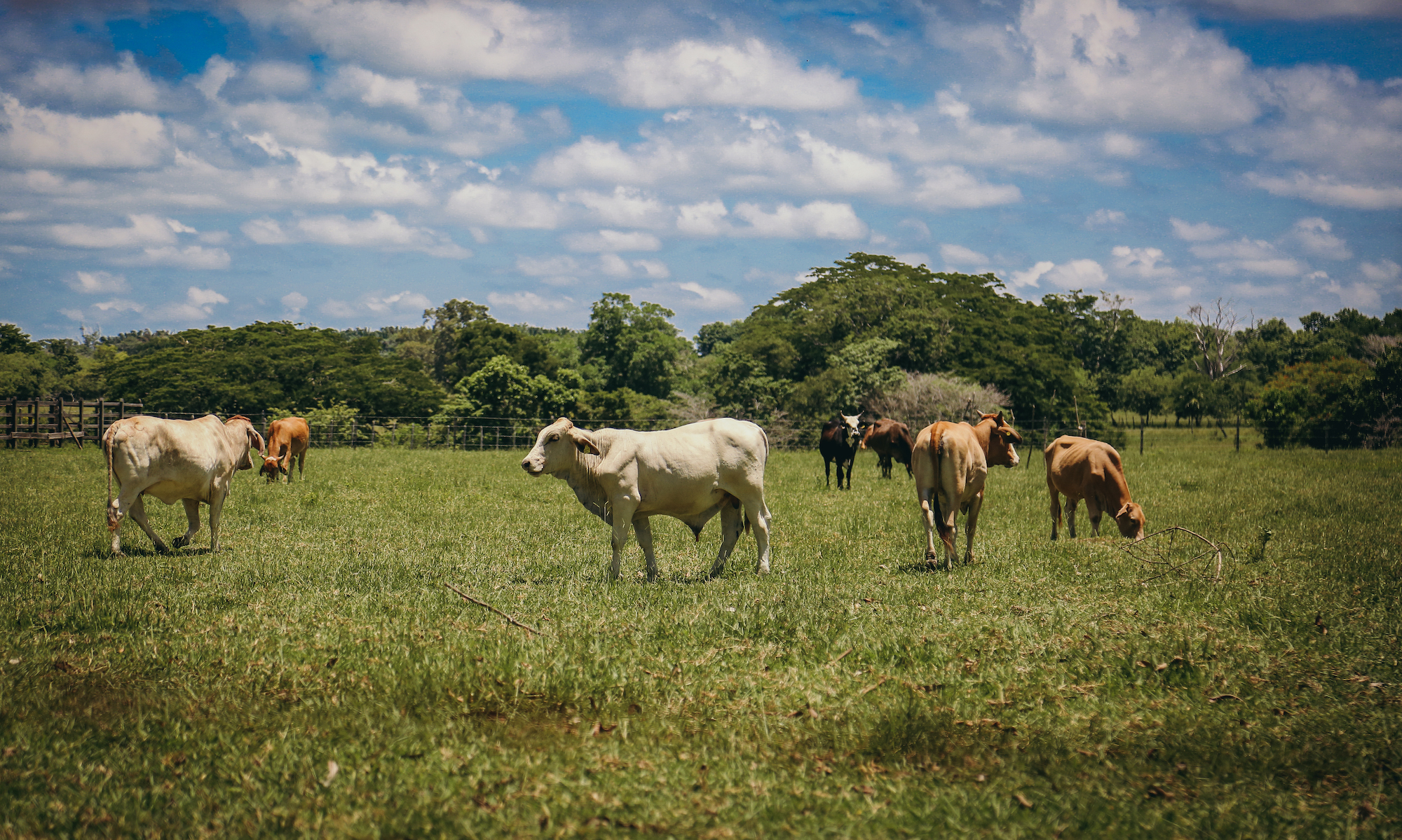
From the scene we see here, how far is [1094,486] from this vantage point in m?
12.8

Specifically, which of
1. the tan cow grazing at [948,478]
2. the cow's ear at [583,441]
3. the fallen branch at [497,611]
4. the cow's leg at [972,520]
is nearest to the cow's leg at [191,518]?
the fallen branch at [497,611]

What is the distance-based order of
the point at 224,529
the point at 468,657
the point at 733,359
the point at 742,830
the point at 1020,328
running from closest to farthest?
the point at 742,830 → the point at 468,657 → the point at 224,529 → the point at 733,359 → the point at 1020,328

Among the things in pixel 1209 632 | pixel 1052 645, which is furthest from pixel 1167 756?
pixel 1209 632

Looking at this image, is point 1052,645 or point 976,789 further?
point 1052,645

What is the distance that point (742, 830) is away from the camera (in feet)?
13.6

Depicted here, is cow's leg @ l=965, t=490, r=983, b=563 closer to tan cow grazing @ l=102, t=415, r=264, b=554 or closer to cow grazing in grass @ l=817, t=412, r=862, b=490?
tan cow grazing @ l=102, t=415, r=264, b=554

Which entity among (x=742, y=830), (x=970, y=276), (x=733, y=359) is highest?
(x=970, y=276)

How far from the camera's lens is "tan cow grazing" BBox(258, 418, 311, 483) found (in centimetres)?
2105

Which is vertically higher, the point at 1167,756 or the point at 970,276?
the point at 970,276

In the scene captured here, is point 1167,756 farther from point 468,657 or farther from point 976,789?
point 468,657

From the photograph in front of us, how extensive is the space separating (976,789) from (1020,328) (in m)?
55.1

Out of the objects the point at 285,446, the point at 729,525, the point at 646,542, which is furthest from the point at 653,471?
the point at 285,446

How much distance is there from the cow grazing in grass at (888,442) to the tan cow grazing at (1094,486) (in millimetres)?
8320

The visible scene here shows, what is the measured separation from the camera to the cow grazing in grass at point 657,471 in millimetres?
9453
